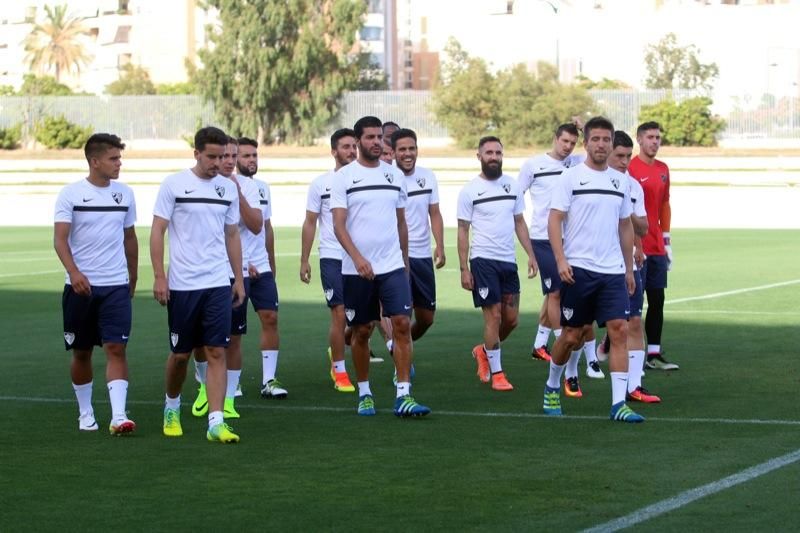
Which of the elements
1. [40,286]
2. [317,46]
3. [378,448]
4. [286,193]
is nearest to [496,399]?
[378,448]

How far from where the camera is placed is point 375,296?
11508 mm

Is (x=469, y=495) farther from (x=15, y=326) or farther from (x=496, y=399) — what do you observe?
(x=15, y=326)

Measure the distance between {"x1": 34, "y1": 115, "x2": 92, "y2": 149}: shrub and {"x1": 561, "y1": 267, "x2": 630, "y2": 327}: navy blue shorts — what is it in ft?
202

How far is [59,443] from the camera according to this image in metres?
10.4

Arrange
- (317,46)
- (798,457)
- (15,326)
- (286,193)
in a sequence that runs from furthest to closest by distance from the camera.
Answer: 1. (317,46)
2. (286,193)
3. (15,326)
4. (798,457)

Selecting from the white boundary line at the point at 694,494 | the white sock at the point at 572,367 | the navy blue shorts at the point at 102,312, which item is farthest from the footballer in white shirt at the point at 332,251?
the white boundary line at the point at 694,494

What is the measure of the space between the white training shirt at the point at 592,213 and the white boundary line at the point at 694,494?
2091mm

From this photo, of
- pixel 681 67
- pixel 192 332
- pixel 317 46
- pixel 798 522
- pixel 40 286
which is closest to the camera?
pixel 798 522

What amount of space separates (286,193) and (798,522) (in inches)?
1687

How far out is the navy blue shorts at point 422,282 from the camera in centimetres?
1346

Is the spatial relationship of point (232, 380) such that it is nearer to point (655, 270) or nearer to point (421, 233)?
point (421, 233)

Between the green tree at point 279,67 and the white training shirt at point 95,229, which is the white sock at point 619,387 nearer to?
the white training shirt at point 95,229

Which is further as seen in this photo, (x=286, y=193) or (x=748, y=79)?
(x=748, y=79)

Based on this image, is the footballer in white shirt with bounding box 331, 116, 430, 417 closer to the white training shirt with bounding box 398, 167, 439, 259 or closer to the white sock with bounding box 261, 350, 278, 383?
the white sock with bounding box 261, 350, 278, 383
